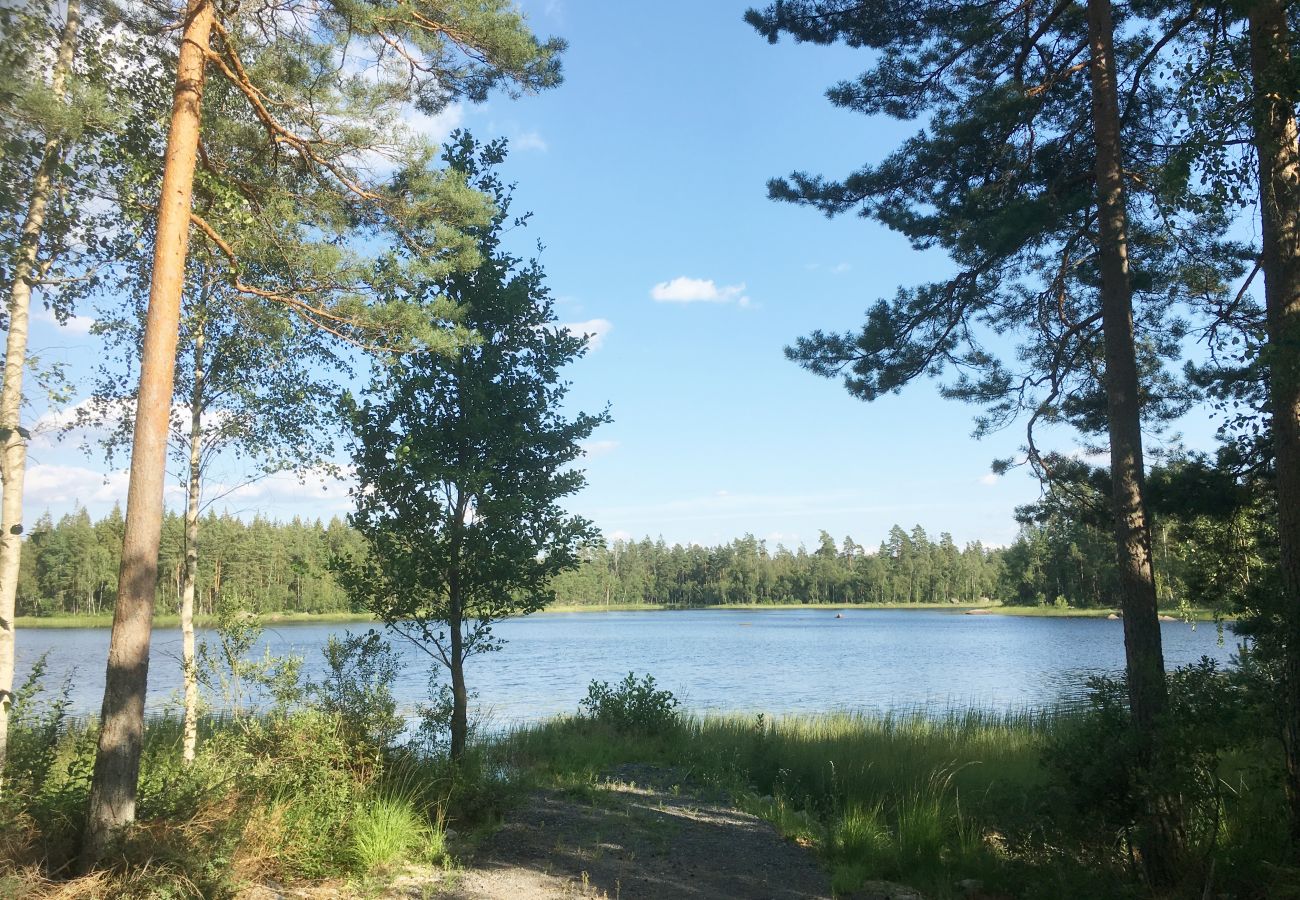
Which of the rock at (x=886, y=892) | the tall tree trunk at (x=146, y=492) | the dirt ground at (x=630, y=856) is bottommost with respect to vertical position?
the rock at (x=886, y=892)

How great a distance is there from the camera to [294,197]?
7129 millimetres

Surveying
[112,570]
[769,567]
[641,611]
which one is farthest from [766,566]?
[112,570]

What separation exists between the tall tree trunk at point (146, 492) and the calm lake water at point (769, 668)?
114 inches

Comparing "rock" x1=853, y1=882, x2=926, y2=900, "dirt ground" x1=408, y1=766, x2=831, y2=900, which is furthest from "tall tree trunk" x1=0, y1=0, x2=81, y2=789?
"rock" x1=853, y1=882, x2=926, y2=900

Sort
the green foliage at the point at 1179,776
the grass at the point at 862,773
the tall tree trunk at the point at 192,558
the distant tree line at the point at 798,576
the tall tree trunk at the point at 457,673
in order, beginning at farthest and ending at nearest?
the distant tree line at the point at 798,576 → the tall tree trunk at the point at 457,673 → the tall tree trunk at the point at 192,558 → the grass at the point at 862,773 → the green foliage at the point at 1179,776

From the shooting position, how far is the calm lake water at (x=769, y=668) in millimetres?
19531

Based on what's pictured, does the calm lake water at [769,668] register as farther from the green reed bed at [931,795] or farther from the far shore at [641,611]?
the green reed bed at [931,795]

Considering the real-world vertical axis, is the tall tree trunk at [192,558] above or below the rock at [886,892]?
above

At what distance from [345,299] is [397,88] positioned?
7.05 ft

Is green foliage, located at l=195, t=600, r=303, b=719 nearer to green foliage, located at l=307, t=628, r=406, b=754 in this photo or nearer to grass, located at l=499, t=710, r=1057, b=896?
green foliage, located at l=307, t=628, r=406, b=754

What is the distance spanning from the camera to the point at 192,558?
7.95 metres

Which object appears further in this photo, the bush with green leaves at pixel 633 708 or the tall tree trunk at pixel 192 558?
the bush with green leaves at pixel 633 708

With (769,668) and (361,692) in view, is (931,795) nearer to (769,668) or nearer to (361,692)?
(361,692)

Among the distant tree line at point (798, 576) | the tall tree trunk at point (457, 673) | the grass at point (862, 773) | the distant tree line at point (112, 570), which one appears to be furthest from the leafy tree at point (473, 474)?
the distant tree line at point (798, 576)
